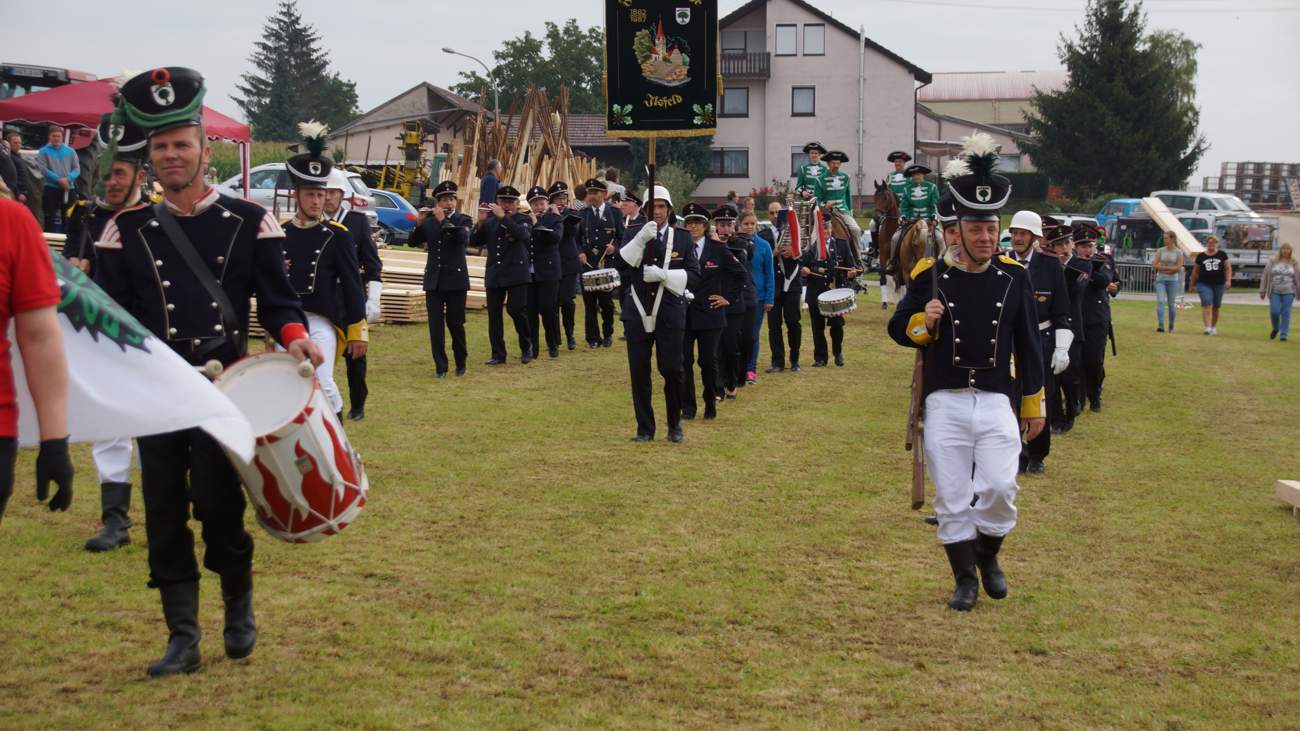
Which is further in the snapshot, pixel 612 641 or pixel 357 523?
pixel 357 523

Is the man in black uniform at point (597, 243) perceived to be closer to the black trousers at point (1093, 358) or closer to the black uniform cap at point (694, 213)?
the black uniform cap at point (694, 213)

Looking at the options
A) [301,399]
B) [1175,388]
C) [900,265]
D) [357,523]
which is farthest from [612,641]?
[900,265]

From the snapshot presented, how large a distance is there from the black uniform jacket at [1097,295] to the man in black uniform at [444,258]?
686 cm

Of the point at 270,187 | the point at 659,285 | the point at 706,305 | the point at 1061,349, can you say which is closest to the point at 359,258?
the point at 659,285

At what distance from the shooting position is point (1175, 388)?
17688 millimetres

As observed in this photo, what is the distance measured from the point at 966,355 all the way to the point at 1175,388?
1204cm

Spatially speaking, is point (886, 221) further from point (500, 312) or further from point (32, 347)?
point (32, 347)

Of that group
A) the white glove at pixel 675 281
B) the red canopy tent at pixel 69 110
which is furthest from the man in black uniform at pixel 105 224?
the red canopy tent at pixel 69 110

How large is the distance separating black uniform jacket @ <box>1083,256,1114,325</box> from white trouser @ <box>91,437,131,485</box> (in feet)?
31.4

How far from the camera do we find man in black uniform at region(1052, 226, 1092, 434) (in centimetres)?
1274

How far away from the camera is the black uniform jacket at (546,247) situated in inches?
675

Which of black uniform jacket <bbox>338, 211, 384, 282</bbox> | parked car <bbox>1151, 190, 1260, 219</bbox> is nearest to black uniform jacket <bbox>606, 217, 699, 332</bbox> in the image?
black uniform jacket <bbox>338, 211, 384, 282</bbox>

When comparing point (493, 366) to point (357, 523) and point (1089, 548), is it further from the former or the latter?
point (1089, 548)

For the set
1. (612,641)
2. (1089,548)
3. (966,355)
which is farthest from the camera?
(1089,548)
